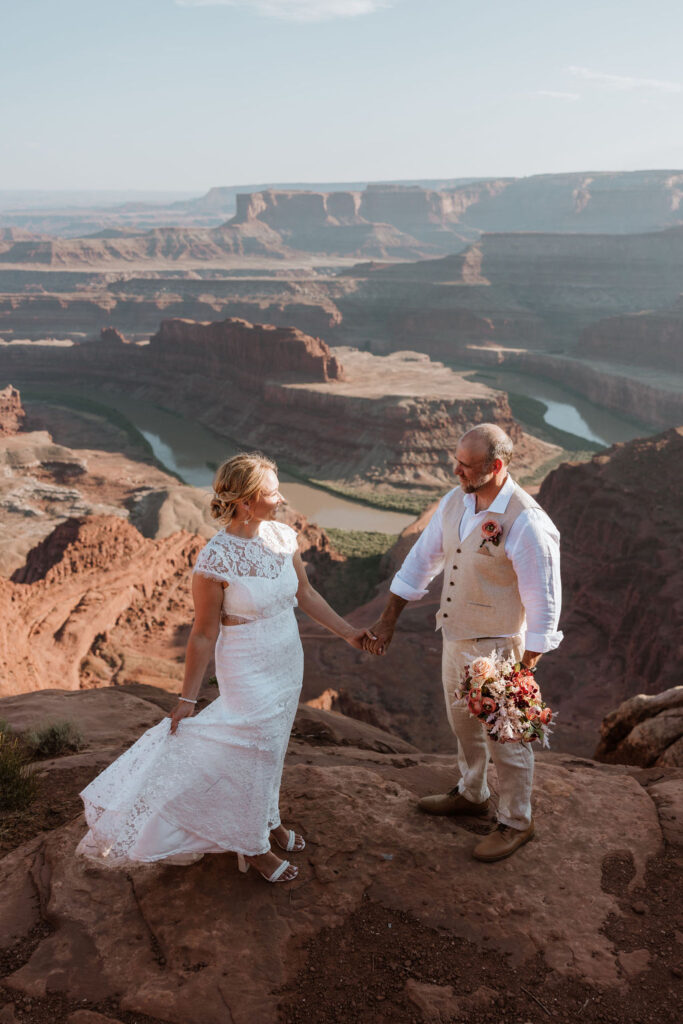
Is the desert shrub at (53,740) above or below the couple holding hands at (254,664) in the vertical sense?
below

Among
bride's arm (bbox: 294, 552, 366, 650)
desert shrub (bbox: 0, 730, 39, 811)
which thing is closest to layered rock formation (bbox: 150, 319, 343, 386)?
desert shrub (bbox: 0, 730, 39, 811)

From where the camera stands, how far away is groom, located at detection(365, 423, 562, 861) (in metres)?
4.09

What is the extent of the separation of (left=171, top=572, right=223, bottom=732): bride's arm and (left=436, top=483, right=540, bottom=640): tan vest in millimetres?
1422

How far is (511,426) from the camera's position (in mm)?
48281

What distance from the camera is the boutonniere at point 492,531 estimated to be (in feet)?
13.6

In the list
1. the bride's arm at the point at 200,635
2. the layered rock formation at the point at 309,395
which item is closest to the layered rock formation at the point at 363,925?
the bride's arm at the point at 200,635

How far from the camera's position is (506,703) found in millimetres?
3930

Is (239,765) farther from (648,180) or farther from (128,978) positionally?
(648,180)

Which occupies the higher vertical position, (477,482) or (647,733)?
(477,482)

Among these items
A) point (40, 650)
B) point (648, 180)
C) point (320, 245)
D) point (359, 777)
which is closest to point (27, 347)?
point (40, 650)

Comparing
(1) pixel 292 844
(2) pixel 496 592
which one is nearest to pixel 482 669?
(2) pixel 496 592

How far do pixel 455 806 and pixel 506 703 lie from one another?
3.77ft

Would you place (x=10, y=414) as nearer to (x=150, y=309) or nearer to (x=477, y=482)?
(x=150, y=309)

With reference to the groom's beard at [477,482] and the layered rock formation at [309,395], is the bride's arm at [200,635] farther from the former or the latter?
the layered rock formation at [309,395]
